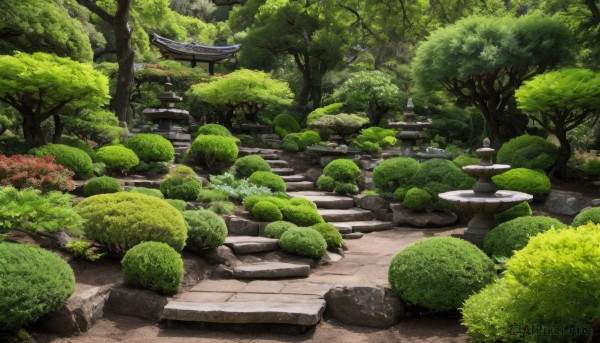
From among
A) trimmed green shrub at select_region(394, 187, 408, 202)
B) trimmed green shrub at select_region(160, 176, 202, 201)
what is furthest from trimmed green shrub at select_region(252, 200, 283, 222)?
trimmed green shrub at select_region(394, 187, 408, 202)

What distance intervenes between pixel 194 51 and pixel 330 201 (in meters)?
16.3

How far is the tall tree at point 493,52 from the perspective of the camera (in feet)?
53.1

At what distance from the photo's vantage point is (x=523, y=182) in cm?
1311

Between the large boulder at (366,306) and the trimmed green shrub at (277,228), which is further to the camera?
the trimmed green shrub at (277,228)

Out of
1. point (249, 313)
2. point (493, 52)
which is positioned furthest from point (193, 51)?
point (249, 313)

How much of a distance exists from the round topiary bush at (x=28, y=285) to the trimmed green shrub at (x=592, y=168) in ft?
49.2

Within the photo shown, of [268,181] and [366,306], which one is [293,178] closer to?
[268,181]

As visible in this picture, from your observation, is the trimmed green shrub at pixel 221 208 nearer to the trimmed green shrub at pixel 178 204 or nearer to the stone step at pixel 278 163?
the trimmed green shrub at pixel 178 204

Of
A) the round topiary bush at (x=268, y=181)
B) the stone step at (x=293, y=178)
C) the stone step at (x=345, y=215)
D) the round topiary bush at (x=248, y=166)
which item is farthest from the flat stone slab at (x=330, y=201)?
the stone step at (x=293, y=178)

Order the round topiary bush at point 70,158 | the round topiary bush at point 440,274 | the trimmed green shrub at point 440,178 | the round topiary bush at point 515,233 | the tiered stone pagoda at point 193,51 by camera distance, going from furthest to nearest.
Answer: the tiered stone pagoda at point 193,51 → the trimmed green shrub at point 440,178 → the round topiary bush at point 70,158 → the round topiary bush at point 515,233 → the round topiary bush at point 440,274

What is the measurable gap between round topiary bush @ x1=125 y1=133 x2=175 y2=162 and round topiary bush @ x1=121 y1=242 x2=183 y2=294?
6.80 m

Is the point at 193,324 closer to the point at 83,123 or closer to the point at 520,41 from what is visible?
the point at 83,123

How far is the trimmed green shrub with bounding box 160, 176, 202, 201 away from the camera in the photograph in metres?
11.5

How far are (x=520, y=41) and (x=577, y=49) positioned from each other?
2.00m
